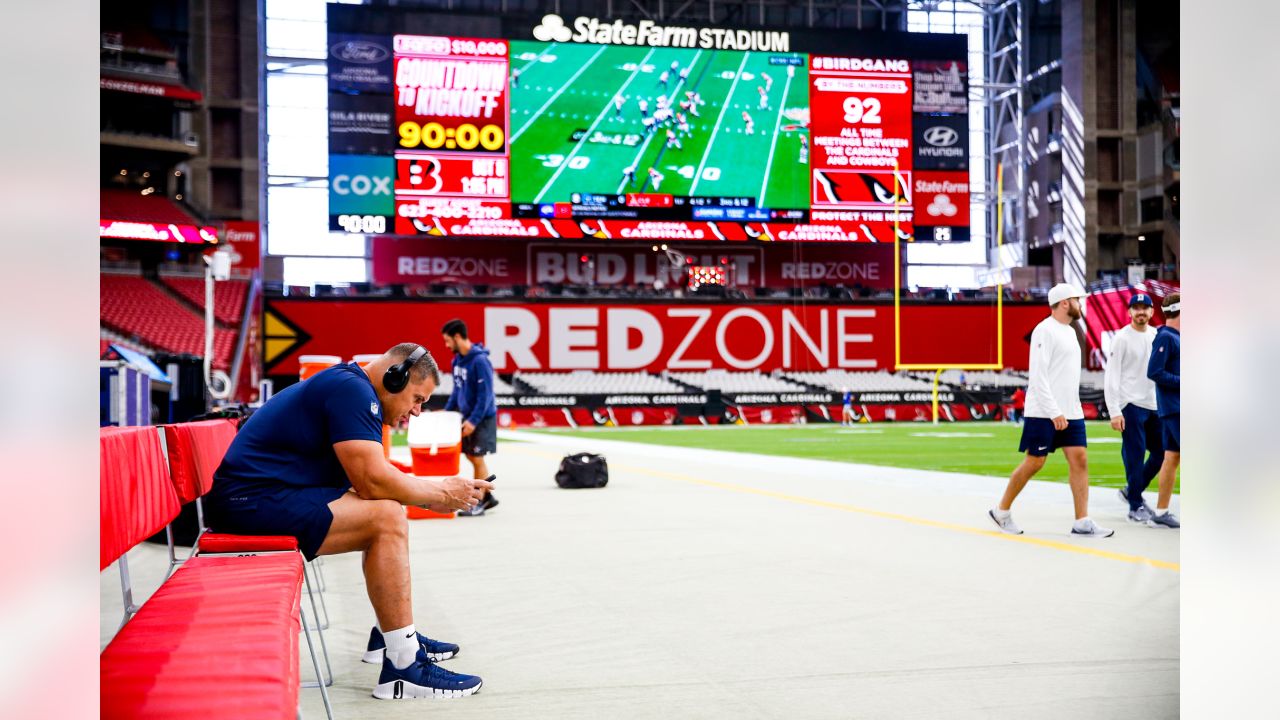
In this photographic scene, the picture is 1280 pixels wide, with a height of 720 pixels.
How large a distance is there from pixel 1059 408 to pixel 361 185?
103 feet

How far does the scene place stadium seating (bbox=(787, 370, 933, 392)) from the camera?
3959cm

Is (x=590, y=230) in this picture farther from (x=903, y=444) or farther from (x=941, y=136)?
(x=903, y=444)

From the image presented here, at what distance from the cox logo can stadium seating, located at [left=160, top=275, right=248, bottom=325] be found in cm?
573

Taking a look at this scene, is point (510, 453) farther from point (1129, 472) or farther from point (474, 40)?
point (474, 40)

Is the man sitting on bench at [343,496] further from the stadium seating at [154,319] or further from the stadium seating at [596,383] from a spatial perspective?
the stadium seating at [154,319]

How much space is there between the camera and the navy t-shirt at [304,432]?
14.4 ft

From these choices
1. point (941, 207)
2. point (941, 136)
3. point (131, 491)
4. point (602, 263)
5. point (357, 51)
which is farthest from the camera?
point (602, 263)

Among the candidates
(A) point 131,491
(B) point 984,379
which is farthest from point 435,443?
(B) point 984,379

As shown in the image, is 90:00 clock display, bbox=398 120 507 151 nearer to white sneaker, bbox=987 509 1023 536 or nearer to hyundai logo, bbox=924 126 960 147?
hyundai logo, bbox=924 126 960 147

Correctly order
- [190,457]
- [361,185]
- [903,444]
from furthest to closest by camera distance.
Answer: [361,185] → [903,444] → [190,457]

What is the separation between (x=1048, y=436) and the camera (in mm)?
8297

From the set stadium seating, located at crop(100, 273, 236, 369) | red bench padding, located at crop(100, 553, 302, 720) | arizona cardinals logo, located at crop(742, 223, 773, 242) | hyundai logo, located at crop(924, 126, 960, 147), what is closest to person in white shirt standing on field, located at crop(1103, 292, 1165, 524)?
red bench padding, located at crop(100, 553, 302, 720)

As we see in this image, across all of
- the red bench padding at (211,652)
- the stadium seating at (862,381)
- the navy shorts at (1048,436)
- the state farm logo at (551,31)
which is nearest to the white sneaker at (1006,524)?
the navy shorts at (1048,436)

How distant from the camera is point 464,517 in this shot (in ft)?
35.2
